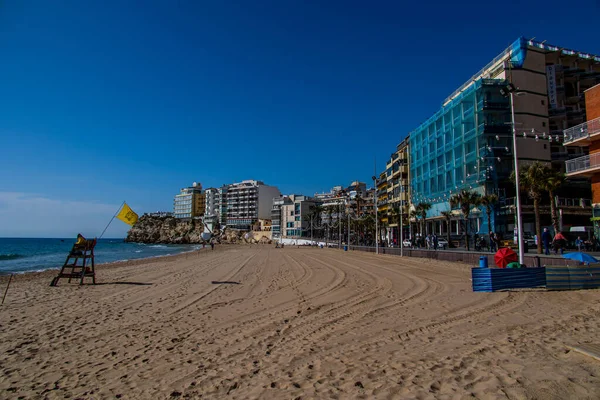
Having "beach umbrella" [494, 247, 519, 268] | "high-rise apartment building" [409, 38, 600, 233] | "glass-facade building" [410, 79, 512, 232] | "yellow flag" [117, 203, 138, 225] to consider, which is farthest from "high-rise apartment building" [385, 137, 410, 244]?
"yellow flag" [117, 203, 138, 225]

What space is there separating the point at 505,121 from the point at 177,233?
424 ft

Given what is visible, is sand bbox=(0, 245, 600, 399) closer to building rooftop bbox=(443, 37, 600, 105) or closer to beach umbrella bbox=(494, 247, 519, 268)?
beach umbrella bbox=(494, 247, 519, 268)

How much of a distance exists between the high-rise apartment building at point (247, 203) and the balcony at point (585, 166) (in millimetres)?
125297

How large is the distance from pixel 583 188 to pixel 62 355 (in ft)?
187

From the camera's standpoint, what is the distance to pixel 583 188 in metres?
46.1

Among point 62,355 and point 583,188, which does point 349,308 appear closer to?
point 62,355

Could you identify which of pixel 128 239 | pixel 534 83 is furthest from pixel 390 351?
pixel 128 239

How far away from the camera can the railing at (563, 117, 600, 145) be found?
86.1 feet

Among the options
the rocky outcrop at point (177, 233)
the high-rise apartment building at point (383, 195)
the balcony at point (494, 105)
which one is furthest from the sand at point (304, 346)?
the rocky outcrop at point (177, 233)

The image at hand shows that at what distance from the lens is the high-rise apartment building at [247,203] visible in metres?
149

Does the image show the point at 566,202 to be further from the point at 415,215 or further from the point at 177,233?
the point at 177,233

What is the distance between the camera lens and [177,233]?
14762 centimetres


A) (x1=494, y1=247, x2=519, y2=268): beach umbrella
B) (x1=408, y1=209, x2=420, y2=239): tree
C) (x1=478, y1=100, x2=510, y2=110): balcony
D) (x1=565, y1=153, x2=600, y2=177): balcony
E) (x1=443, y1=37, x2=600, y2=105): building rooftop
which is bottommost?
(x1=494, y1=247, x2=519, y2=268): beach umbrella

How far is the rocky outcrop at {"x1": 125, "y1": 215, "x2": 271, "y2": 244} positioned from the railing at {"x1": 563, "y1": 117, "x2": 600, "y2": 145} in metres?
106
